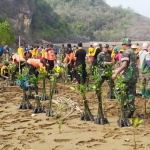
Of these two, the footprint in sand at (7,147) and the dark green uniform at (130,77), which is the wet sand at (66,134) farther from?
the dark green uniform at (130,77)

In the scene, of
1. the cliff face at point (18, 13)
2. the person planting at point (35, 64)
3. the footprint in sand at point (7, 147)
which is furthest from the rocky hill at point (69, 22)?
the footprint in sand at point (7, 147)

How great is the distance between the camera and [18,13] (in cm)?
6594

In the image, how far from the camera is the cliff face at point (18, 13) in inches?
2434

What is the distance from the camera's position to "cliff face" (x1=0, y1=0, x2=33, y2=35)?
61.8 metres

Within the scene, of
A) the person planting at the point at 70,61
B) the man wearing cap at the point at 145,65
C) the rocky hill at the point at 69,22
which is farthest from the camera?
the rocky hill at the point at 69,22

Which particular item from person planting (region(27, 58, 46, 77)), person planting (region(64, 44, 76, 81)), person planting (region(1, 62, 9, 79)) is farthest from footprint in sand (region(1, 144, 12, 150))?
person planting (region(64, 44, 76, 81))

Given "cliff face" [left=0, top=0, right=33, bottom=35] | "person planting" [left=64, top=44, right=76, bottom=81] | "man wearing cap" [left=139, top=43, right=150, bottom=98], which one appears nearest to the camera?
"man wearing cap" [left=139, top=43, right=150, bottom=98]

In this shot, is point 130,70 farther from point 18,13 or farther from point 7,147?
point 18,13

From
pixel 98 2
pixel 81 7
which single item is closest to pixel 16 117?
A: pixel 81 7

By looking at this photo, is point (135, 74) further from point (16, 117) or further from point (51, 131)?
point (16, 117)

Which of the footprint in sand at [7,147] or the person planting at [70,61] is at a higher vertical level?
the person planting at [70,61]

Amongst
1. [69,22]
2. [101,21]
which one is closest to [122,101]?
[69,22]

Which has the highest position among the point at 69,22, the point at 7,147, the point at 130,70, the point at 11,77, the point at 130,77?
the point at 69,22

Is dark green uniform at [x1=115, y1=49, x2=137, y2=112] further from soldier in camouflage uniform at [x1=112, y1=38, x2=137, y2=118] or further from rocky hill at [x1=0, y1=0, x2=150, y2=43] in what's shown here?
rocky hill at [x1=0, y1=0, x2=150, y2=43]
